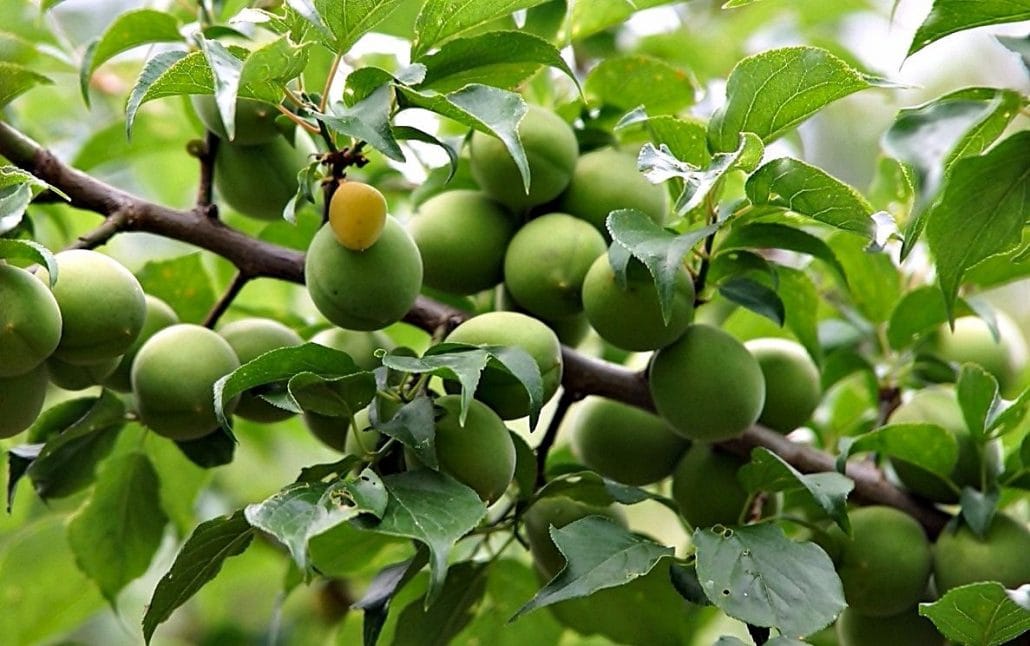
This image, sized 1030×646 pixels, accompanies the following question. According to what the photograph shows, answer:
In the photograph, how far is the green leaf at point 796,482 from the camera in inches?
38.7

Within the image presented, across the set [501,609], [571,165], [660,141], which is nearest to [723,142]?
[660,141]

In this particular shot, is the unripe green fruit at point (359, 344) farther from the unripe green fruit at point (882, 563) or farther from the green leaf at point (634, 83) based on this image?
the unripe green fruit at point (882, 563)

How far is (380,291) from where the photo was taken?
983 millimetres

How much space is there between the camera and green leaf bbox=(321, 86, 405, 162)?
868 millimetres

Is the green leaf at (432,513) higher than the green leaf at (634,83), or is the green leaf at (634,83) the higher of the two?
the green leaf at (634,83)

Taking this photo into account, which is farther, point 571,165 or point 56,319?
point 571,165

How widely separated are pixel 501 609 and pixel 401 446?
397 mm

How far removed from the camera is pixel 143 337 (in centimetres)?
114

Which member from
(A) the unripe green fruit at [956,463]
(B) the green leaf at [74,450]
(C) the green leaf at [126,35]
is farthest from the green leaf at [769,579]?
(C) the green leaf at [126,35]

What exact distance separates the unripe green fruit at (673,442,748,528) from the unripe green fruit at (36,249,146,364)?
539mm

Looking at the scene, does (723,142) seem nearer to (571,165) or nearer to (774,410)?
(571,165)

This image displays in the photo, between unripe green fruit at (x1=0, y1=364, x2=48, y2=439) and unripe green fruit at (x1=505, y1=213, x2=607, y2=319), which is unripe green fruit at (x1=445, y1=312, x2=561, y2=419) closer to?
unripe green fruit at (x1=505, y1=213, x2=607, y2=319)

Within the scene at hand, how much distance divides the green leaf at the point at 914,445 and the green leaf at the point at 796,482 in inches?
2.7

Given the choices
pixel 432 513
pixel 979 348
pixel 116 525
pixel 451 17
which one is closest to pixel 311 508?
pixel 432 513
